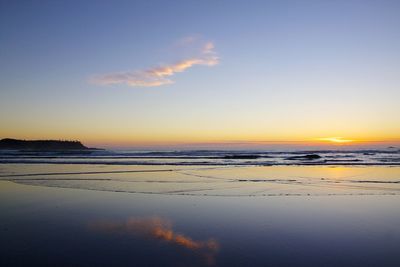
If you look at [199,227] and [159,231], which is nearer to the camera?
[159,231]

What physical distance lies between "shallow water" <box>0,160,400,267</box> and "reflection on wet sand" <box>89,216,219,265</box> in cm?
2

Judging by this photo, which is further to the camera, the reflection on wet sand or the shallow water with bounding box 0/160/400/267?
the reflection on wet sand

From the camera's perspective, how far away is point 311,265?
16.6ft

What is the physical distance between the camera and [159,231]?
700 cm

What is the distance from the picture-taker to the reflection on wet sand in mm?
5759

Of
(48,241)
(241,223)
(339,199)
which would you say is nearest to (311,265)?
(241,223)

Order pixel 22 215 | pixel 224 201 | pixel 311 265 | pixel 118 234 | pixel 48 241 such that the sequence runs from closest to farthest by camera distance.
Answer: pixel 311 265, pixel 48 241, pixel 118 234, pixel 22 215, pixel 224 201

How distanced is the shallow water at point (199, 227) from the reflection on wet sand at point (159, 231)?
0.02m

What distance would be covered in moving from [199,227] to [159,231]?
2.91ft

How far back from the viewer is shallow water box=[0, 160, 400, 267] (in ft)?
17.7

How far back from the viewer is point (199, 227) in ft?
24.1

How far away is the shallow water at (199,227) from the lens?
5.40 m

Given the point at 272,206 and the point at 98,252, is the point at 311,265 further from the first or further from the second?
the point at 272,206

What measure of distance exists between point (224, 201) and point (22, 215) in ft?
18.1
